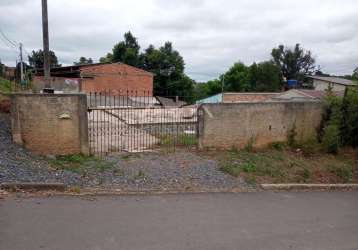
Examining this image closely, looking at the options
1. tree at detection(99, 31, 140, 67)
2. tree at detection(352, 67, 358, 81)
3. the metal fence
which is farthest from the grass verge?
tree at detection(99, 31, 140, 67)

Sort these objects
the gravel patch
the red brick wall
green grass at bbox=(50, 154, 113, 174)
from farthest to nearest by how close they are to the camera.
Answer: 1. the red brick wall
2. green grass at bbox=(50, 154, 113, 174)
3. the gravel patch

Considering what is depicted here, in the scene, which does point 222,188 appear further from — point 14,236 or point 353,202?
point 14,236

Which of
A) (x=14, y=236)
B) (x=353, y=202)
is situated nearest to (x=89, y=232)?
(x=14, y=236)

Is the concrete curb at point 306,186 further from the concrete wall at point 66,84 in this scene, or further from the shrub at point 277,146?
the concrete wall at point 66,84

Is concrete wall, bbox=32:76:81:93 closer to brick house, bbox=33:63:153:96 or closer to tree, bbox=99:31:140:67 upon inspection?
brick house, bbox=33:63:153:96

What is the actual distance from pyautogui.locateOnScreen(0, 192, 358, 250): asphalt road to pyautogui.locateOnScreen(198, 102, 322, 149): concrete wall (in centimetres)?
369

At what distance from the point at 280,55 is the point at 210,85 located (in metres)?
18.0

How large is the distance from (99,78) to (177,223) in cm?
4032

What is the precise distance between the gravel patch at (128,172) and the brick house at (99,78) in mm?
31346

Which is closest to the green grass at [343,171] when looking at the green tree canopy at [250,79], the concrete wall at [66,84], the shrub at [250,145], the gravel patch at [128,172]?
the shrub at [250,145]

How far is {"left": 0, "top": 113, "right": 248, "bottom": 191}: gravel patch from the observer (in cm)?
743

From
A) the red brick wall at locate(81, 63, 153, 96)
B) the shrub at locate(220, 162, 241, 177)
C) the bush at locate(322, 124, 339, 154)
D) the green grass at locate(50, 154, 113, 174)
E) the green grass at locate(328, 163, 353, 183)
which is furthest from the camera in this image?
the red brick wall at locate(81, 63, 153, 96)

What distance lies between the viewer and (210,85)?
7300 centimetres

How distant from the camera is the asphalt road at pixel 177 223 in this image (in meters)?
4.84
